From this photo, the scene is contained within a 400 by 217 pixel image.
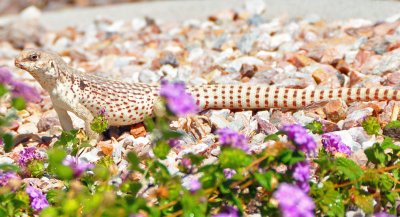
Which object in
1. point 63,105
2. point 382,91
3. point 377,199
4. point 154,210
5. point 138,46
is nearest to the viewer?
point 154,210

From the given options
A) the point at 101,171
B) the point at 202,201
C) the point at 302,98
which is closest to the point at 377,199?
the point at 202,201

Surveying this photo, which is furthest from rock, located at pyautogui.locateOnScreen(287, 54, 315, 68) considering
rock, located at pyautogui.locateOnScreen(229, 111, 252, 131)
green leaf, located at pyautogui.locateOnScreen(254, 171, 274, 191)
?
green leaf, located at pyautogui.locateOnScreen(254, 171, 274, 191)

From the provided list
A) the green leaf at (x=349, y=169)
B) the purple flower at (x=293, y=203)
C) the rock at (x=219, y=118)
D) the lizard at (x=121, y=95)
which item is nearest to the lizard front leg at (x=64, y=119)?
the lizard at (x=121, y=95)

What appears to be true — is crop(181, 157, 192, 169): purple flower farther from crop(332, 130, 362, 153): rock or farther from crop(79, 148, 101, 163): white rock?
crop(79, 148, 101, 163): white rock

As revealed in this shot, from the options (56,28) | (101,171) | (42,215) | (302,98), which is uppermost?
(101,171)

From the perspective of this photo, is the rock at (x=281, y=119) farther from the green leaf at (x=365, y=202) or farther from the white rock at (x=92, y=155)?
the green leaf at (x=365, y=202)

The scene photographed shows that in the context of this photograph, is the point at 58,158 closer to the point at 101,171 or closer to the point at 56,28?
the point at 101,171
